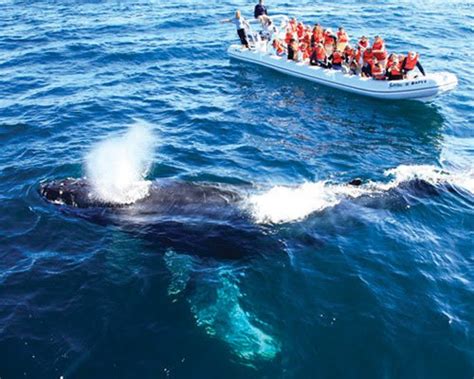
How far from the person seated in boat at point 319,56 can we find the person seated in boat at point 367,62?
2.69 metres

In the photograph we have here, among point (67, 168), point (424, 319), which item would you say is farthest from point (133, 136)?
point (424, 319)

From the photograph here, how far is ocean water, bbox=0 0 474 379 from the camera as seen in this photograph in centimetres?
1320

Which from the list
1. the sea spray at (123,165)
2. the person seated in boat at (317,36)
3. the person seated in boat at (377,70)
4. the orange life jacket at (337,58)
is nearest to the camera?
the sea spray at (123,165)

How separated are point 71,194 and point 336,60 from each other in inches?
868

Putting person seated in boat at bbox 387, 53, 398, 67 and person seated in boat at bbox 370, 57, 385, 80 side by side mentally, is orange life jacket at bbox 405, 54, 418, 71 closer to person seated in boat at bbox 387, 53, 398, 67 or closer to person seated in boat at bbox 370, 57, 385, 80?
person seated in boat at bbox 387, 53, 398, 67

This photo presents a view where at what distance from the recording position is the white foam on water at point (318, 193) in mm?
17906

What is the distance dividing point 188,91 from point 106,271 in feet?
62.6

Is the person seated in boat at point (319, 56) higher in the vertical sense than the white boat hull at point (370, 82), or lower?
higher

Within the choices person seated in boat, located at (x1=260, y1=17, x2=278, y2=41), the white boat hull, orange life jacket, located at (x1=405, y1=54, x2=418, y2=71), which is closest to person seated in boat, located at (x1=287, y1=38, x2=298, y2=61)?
the white boat hull

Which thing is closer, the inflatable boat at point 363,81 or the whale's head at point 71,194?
the whale's head at point 71,194

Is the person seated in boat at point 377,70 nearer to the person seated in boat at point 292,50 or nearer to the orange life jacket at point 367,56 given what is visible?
the orange life jacket at point 367,56

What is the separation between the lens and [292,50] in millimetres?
34625

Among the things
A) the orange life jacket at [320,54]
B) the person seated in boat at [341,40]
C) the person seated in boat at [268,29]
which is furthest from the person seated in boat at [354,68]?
the person seated in boat at [268,29]

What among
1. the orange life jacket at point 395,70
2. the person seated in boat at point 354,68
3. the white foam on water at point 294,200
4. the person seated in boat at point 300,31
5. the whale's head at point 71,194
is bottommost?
the person seated in boat at point 354,68
